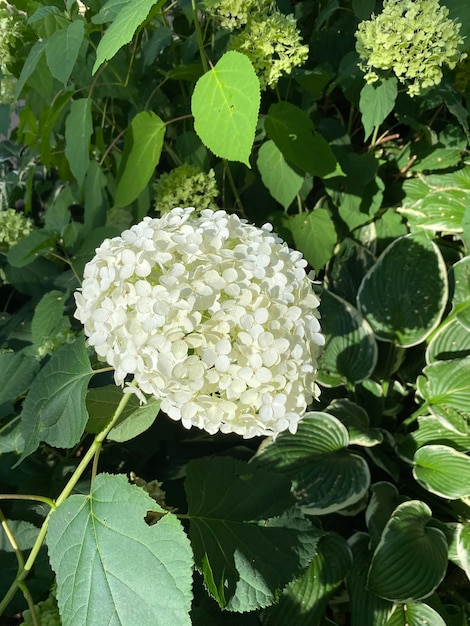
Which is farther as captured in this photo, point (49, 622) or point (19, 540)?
point (19, 540)

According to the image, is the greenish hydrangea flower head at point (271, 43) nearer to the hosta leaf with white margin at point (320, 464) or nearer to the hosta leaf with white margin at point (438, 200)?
the hosta leaf with white margin at point (438, 200)

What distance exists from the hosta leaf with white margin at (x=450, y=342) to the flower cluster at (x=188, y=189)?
0.60 metres

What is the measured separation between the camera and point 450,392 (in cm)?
107

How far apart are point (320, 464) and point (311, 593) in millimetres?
236

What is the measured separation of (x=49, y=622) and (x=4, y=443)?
28 cm

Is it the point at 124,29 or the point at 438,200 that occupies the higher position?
the point at 124,29

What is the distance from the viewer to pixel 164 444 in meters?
1.14

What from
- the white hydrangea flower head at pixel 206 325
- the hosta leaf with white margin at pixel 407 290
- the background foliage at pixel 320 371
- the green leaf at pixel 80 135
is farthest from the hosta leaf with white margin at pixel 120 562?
the hosta leaf with white margin at pixel 407 290

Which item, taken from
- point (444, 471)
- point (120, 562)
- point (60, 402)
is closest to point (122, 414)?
point (60, 402)

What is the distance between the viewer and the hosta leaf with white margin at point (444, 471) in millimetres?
1003

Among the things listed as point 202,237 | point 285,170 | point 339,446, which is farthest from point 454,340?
point 202,237

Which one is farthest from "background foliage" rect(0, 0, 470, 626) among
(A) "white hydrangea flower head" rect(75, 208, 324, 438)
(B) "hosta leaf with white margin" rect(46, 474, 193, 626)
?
(A) "white hydrangea flower head" rect(75, 208, 324, 438)

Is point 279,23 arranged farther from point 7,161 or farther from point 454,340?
point 7,161

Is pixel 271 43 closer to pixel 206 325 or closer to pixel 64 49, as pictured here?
pixel 64 49
